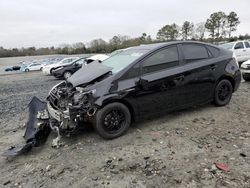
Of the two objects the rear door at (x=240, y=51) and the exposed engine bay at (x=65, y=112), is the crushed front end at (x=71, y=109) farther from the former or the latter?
the rear door at (x=240, y=51)

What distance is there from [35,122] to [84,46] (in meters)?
57.1

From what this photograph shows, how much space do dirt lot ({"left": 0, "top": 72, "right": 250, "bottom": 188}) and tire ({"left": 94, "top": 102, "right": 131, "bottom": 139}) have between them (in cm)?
14

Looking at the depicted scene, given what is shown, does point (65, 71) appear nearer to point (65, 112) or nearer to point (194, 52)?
point (194, 52)

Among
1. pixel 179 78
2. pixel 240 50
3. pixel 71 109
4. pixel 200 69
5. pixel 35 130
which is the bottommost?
pixel 35 130

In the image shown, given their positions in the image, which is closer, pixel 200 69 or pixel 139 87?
pixel 139 87

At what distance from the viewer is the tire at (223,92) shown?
4824mm

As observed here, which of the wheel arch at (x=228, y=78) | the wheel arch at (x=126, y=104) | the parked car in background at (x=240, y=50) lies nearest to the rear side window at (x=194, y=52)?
the wheel arch at (x=228, y=78)

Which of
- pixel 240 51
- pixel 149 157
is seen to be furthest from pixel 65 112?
pixel 240 51

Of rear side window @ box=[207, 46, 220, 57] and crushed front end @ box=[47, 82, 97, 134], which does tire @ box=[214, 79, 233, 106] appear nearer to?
rear side window @ box=[207, 46, 220, 57]

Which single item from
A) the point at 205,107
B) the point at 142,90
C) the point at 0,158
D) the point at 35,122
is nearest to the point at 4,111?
the point at 35,122

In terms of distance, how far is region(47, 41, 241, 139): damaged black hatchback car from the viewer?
3.61 m

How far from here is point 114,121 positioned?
147 inches

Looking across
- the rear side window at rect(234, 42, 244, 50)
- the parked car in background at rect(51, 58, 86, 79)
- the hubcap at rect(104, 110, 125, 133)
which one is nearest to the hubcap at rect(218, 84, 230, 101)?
the hubcap at rect(104, 110, 125, 133)

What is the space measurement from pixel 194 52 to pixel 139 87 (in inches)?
61.5
